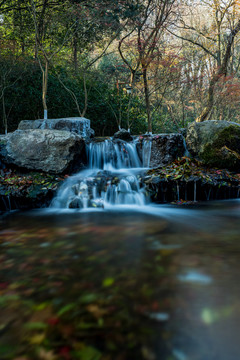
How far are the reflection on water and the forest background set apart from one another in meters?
8.62

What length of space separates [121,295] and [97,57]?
453 inches

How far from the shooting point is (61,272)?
2055 mm

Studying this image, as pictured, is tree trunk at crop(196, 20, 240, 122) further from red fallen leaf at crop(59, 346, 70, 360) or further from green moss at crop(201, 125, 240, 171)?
red fallen leaf at crop(59, 346, 70, 360)

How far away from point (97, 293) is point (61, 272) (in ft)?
1.66

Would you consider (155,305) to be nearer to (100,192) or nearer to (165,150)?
(100,192)

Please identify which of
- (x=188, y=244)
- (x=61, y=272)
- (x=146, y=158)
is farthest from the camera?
(x=146, y=158)

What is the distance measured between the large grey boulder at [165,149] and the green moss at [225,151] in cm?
85

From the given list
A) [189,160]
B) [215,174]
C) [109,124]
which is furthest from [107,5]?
[215,174]

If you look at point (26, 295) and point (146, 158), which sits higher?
point (146, 158)

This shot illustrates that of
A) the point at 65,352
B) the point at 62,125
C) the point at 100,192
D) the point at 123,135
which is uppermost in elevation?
the point at 62,125

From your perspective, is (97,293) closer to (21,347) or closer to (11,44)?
(21,347)

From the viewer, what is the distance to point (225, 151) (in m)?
6.99

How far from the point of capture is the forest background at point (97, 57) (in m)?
10.1

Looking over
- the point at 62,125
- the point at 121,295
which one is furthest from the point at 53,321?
the point at 62,125
